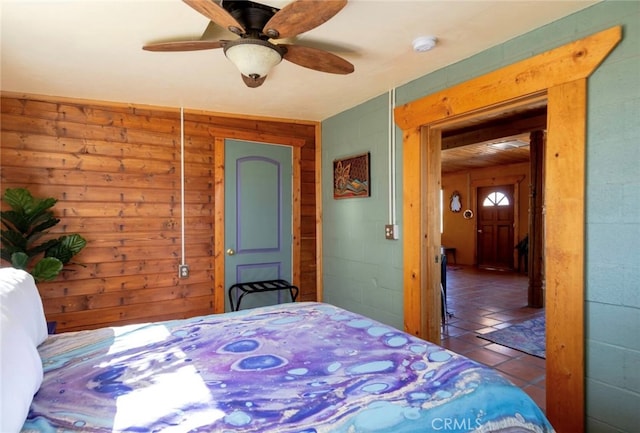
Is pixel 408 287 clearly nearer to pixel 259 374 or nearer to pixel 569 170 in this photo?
pixel 569 170

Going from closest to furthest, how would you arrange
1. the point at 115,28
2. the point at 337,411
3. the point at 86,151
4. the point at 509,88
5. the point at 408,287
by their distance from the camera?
the point at 337,411 < the point at 115,28 < the point at 509,88 < the point at 408,287 < the point at 86,151

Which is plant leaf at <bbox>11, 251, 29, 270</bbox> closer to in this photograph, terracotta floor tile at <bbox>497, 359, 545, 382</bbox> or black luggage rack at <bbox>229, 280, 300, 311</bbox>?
black luggage rack at <bbox>229, 280, 300, 311</bbox>

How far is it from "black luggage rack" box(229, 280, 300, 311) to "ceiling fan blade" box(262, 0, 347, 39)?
7.80ft

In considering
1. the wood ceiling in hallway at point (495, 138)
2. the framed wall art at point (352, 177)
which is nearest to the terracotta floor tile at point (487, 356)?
the framed wall art at point (352, 177)

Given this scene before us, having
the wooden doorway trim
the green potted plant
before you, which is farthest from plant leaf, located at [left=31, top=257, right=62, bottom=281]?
the wooden doorway trim

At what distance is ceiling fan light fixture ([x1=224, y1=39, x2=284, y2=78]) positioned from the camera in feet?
5.53

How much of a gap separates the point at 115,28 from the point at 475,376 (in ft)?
7.79

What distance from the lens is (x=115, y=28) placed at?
1.91 metres

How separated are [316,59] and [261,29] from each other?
0.36m

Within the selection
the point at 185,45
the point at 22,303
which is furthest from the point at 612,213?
the point at 22,303

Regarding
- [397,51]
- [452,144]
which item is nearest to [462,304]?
[452,144]

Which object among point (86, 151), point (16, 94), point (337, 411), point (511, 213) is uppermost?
point (16, 94)

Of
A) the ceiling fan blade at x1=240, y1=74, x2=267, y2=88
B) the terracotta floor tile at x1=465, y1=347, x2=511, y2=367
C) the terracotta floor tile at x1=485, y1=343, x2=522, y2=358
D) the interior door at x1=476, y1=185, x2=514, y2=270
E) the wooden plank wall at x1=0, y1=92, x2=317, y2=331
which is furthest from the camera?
the interior door at x1=476, y1=185, x2=514, y2=270

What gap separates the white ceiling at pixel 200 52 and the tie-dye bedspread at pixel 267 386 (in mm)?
1576
